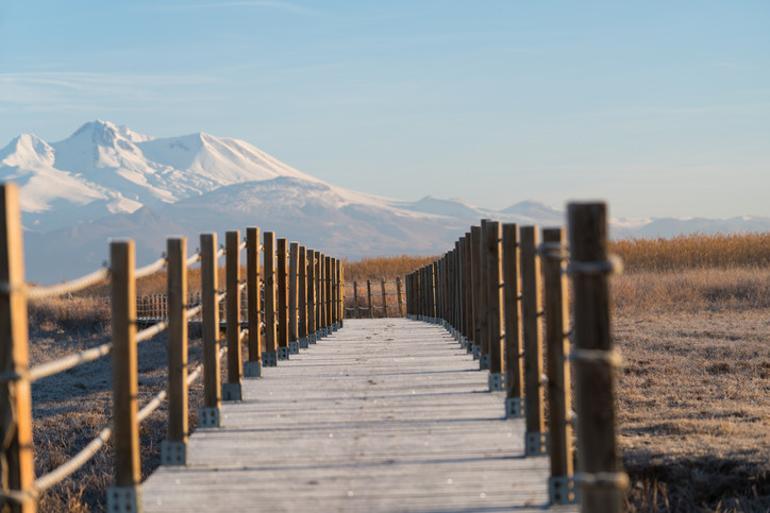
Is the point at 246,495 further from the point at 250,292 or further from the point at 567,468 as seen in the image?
the point at 250,292

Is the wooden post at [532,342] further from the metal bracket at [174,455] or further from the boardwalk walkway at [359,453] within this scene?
the metal bracket at [174,455]

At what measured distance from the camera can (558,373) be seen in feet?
16.7

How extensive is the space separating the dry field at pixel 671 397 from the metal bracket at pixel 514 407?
1055 mm

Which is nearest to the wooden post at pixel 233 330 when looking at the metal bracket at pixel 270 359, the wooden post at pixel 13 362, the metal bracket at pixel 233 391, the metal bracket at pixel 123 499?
the metal bracket at pixel 233 391

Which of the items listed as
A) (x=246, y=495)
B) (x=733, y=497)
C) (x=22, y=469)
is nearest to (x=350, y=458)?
(x=246, y=495)

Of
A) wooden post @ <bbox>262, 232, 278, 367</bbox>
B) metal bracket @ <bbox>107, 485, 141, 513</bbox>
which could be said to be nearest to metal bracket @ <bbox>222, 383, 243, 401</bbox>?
wooden post @ <bbox>262, 232, 278, 367</bbox>

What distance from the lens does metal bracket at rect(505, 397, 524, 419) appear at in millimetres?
6906

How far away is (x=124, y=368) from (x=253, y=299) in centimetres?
418

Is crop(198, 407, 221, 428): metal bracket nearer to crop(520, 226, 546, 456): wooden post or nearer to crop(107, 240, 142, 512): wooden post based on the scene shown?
crop(107, 240, 142, 512): wooden post

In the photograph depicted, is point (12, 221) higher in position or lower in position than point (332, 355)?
higher

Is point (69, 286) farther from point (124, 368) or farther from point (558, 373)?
point (558, 373)

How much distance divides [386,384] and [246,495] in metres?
3.67

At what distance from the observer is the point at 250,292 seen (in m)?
9.41

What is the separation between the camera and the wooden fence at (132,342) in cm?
405
